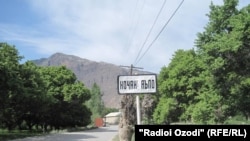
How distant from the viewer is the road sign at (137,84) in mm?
7465

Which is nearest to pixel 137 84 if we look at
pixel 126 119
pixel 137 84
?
pixel 137 84

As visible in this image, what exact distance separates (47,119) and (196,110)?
3530 centimetres

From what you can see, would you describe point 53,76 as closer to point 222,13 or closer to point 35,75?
point 35,75

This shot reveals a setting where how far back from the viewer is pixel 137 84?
7.54 metres

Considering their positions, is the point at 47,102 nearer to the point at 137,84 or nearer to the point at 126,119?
the point at 126,119

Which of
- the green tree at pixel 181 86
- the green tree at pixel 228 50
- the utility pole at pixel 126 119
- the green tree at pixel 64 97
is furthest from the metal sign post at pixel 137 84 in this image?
the green tree at pixel 64 97

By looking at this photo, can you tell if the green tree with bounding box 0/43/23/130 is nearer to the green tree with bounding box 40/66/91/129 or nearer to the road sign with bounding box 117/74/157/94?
the green tree with bounding box 40/66/91/129

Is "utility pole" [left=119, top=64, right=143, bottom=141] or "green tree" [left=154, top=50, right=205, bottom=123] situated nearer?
"utility pole" [left=119, top=64, right=143, bottom=141]

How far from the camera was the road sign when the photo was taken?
7.46m

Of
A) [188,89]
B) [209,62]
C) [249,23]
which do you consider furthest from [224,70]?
[188,89]

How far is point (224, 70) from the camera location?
3528 cm

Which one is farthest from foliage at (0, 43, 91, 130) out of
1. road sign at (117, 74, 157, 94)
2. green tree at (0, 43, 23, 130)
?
road sign at (117, 74, 157, 94)

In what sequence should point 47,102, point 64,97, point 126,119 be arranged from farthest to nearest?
point 64,97 < point 47,102 < point 126,119

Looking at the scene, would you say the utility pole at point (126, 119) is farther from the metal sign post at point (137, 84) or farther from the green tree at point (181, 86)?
the green tree at point (181, 86)
